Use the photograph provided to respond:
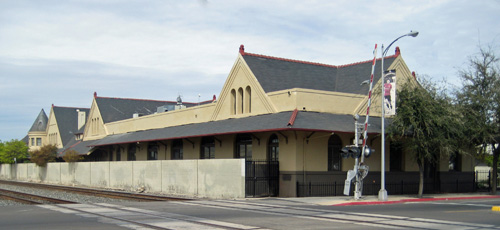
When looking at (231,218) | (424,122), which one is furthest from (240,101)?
(231,218)

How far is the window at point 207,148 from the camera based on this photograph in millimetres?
35094

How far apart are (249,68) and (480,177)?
23891 millimetres

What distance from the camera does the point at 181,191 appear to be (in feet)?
107

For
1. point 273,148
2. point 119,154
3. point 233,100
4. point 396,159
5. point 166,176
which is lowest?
point 166,176

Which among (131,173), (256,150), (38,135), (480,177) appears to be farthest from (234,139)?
(38,135)

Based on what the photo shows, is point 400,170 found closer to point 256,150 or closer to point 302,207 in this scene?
point 256,150

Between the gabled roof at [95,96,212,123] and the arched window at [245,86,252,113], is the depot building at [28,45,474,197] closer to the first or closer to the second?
the arched window at [245,86,252,113]

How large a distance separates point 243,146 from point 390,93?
9819mm

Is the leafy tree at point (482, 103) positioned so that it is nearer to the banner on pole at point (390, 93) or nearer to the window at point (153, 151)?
the banner on pole at point (390, 93)

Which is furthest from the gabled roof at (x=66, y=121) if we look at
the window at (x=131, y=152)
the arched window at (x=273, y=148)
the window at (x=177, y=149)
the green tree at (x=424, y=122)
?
the green tree at (x=424, y=122)

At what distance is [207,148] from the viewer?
35.8 meters

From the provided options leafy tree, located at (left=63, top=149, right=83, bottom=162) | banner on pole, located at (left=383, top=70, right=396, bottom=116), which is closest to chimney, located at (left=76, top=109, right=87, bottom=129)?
leafy tree, located at (left=63, top=149, right=83, bottom=162)

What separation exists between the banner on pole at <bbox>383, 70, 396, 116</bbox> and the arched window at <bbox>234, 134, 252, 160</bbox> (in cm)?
856

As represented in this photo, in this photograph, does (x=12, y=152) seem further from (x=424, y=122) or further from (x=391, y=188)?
(x=424, y=122)
